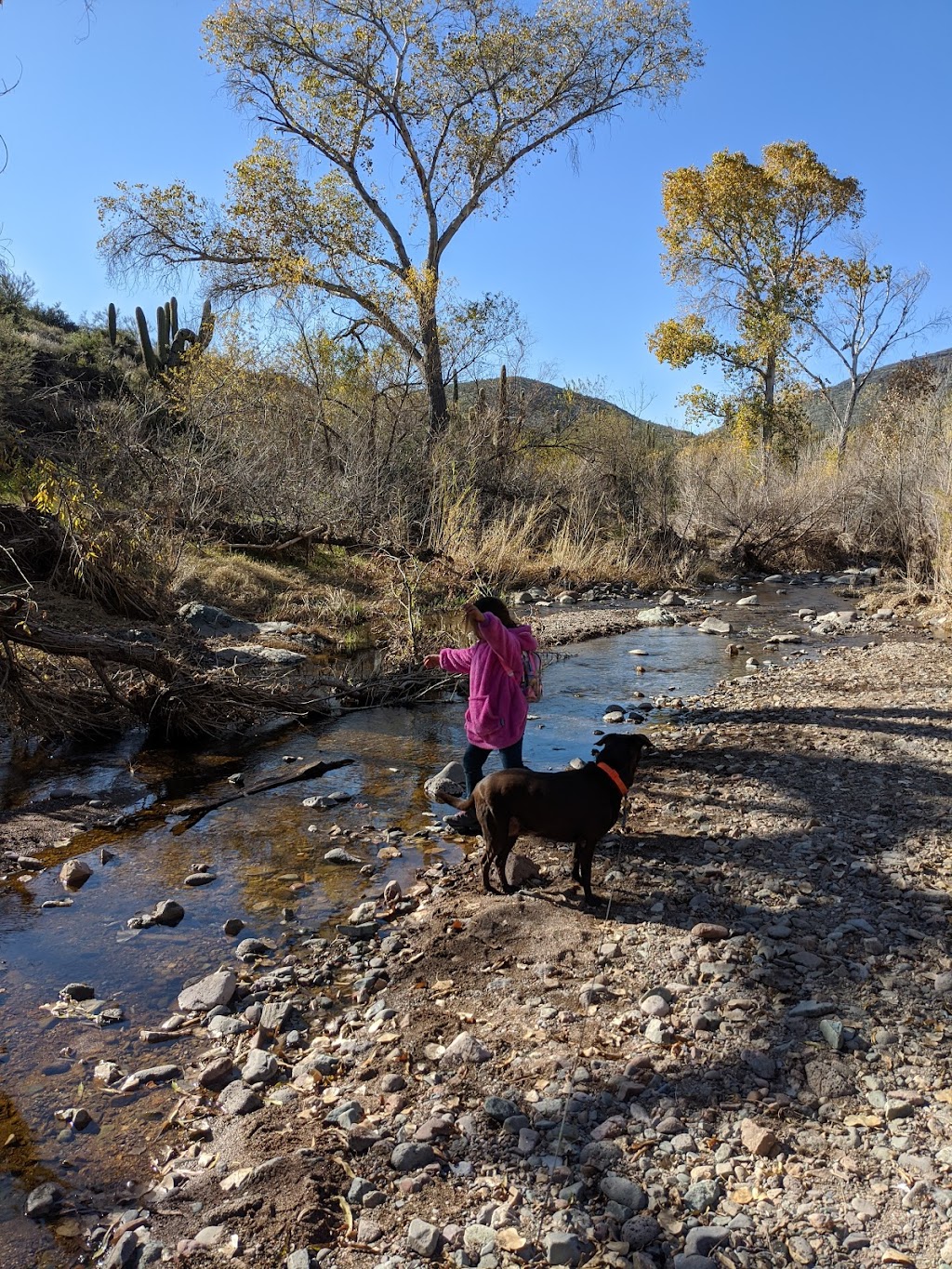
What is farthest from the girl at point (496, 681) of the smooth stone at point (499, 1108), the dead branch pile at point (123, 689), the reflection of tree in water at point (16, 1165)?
the dead branch pile at point (123, 689)

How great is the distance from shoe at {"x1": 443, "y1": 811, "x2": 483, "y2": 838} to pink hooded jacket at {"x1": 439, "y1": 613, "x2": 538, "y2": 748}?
0.73m

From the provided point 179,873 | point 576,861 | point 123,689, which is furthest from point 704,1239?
point 123,689

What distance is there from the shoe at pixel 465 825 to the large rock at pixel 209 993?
211 cm

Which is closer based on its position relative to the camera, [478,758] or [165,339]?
[478,758]

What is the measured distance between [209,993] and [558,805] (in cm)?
178

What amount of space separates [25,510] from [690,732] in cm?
727

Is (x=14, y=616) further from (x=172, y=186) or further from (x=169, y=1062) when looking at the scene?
(x=172, y=186)

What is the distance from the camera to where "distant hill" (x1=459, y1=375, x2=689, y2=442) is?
2147 centimetres

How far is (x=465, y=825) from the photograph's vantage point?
5742mm

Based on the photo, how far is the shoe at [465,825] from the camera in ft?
18.8

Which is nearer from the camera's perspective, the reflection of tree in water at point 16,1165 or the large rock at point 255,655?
the reflection of tree in water at point 16,1165

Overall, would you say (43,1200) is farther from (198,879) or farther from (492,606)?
(492,606)

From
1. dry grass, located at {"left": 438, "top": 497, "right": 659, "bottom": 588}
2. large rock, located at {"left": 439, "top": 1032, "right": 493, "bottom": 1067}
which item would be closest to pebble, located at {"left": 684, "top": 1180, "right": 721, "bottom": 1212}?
large rock, located at {"left": 439, "top": 1032, "right": 493, "bottom": 1067}

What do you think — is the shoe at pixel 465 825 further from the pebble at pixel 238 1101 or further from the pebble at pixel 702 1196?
the pebble at pixel 702 1196
